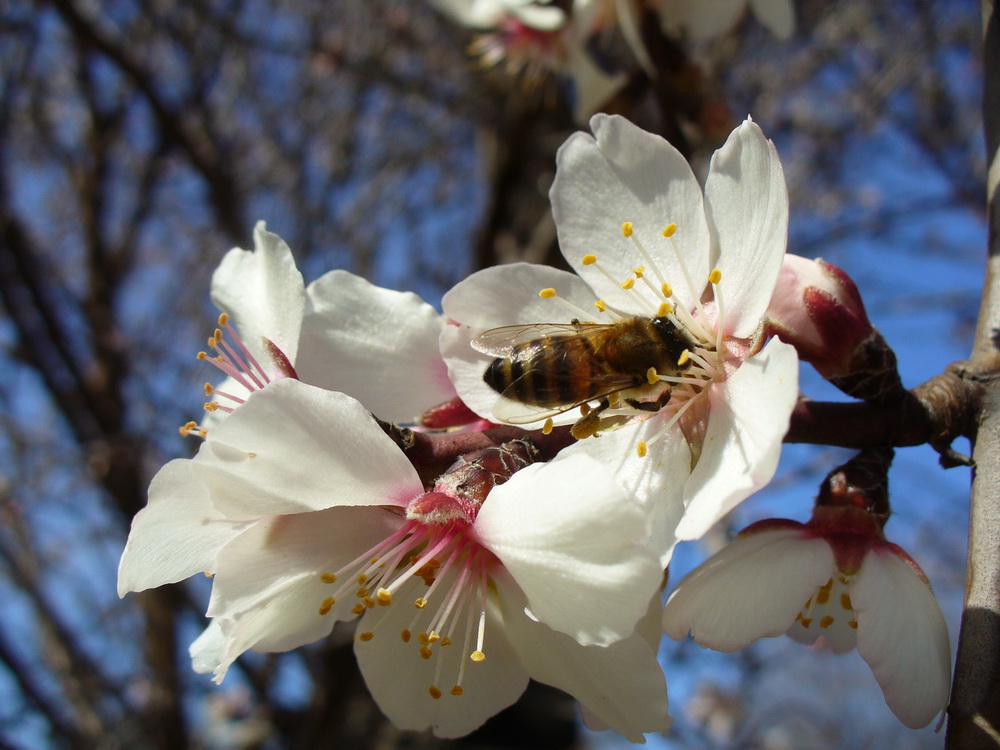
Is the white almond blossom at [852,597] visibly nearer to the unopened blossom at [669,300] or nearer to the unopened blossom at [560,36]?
the unopened blossom at [669,300]

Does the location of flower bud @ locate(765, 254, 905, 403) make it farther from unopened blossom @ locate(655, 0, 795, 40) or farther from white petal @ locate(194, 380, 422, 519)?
unopened blossom @ locate(655, 0, 795, 40)

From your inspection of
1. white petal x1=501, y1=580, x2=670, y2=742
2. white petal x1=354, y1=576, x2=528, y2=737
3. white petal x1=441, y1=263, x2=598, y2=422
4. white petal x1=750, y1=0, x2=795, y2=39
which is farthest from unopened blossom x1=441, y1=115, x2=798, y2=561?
white petal x1=750, y1=0, x2=795, y2=39

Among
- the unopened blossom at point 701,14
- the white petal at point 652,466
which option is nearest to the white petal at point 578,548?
the white petal at point 652,466

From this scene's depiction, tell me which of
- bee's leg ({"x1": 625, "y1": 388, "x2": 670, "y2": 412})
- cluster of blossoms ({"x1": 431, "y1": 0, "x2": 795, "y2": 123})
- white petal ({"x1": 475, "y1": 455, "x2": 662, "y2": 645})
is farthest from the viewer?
cluster of blossoms ({"x1": 431, "y1": 0, "x2": 795, "y2": 123})

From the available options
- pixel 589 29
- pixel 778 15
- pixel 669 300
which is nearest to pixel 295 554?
pixel 669 300

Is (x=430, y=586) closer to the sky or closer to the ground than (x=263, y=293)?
closer to the ground

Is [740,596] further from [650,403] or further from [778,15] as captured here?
[778,15]
